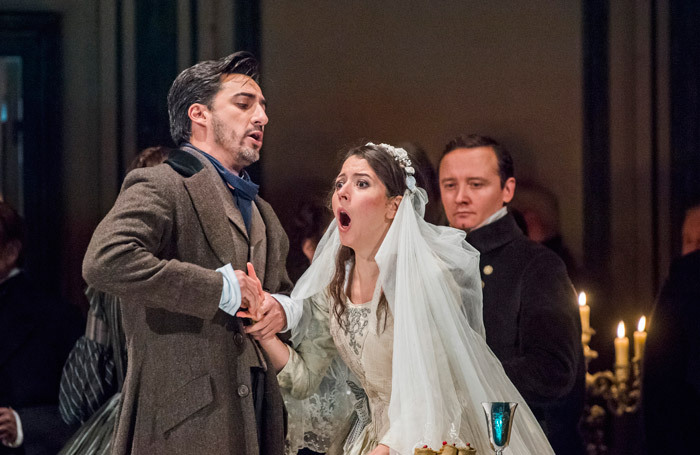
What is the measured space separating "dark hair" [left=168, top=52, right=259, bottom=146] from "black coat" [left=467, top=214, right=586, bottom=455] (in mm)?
1134

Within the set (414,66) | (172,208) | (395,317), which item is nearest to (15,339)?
(172,208)

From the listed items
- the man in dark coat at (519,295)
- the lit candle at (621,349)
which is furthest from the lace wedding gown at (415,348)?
the lit candle at (621,349)

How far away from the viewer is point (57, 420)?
3793mm

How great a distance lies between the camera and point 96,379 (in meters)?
3.42

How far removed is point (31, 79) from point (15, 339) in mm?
1217

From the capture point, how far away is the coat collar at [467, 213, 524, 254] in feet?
11.6

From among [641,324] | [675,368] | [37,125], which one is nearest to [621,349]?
[641,324]

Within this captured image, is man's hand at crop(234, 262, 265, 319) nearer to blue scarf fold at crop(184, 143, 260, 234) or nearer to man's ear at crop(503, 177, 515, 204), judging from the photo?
blue scarf fold at crop(184, 143, 260, 234)

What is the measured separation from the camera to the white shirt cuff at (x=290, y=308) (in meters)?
2.95

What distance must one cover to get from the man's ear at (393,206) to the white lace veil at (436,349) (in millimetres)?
59

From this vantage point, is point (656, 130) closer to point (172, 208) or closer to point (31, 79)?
point (172, 208)

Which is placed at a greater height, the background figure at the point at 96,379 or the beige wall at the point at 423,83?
the beige wall at the point at 423,83

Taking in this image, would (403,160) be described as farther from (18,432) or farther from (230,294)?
(18,432)

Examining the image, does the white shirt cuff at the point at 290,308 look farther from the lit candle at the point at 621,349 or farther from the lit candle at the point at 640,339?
the lit candle at the point at 640,339
